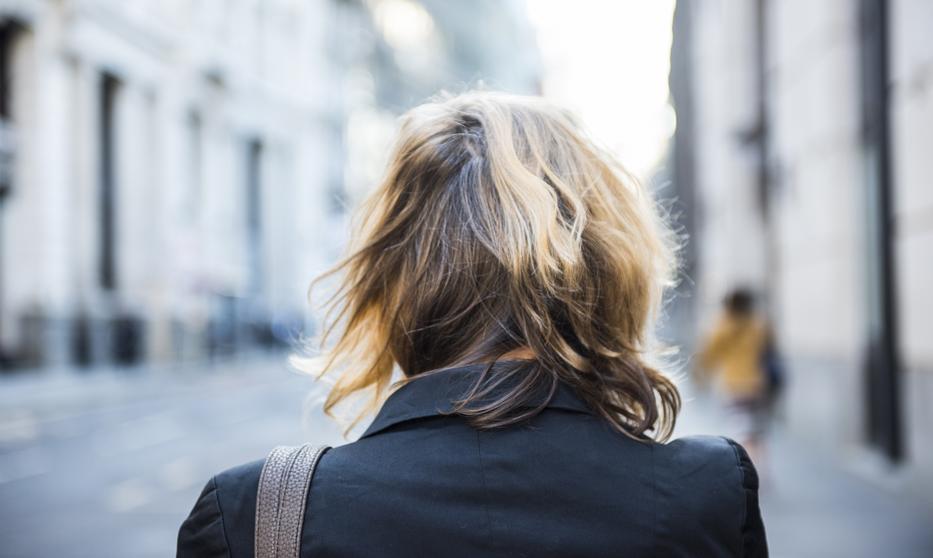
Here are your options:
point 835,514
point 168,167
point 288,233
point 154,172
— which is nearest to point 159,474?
point 835,514

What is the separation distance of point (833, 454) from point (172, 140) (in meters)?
26.2

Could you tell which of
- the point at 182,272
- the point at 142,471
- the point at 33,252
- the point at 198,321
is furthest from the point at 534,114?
the point at 198,321

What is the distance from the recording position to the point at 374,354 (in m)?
1.73

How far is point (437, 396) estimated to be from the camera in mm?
1421

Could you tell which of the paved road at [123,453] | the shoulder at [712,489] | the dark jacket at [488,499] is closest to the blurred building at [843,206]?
the paved road at [123,453]

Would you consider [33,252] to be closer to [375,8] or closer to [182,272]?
[182,272]

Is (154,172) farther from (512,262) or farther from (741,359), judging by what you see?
(512,262)

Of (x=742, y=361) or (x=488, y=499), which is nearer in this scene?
(x=488, y=499)

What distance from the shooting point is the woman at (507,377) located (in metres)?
1.35

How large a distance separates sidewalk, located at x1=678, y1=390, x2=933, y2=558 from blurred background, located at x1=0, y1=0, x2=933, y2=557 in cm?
4

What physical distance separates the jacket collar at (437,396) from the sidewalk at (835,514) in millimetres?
5224

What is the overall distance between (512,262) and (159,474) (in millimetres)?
9478

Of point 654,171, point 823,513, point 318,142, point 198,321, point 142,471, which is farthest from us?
point 318,142

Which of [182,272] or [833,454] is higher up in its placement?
[182,272]
